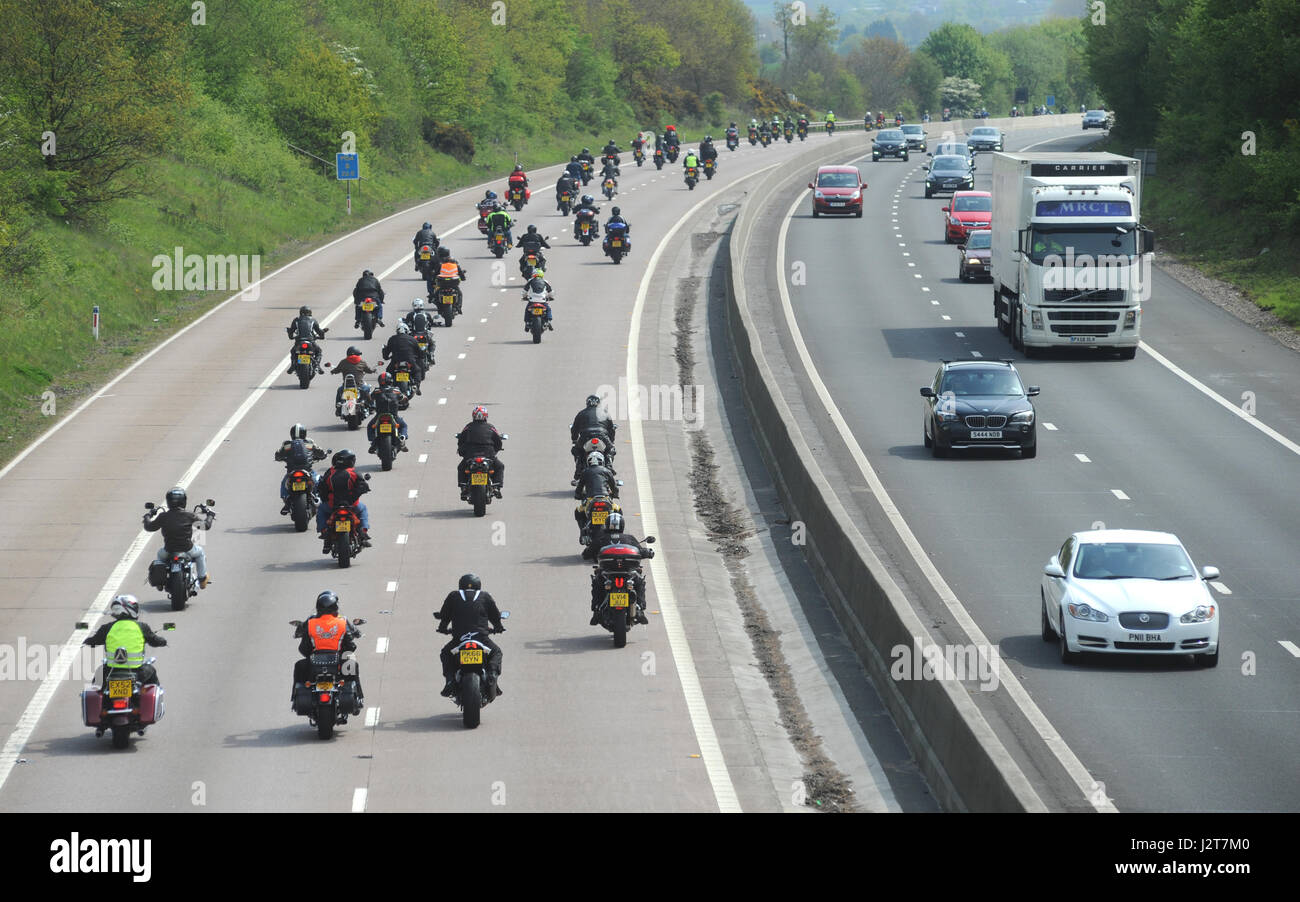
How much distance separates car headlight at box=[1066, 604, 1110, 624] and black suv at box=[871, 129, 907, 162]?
86.5m


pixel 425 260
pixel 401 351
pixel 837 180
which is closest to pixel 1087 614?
pixel 401 351

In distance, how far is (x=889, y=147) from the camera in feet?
342

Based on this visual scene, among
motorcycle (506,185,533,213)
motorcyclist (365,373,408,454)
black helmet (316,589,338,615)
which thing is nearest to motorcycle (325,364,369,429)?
motorcyclist (365,373,408,454)

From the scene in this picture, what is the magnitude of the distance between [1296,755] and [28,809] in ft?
34.3

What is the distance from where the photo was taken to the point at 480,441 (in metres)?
26.8

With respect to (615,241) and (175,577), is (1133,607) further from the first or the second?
(615,241)

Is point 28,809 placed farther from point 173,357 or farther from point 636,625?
point 173,357

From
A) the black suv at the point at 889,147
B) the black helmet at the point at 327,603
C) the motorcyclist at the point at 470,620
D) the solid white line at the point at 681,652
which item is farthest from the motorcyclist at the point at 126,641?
the black suv at the point at 889,147

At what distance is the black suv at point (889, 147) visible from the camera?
341ft

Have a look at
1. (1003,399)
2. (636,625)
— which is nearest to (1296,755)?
(636,625)

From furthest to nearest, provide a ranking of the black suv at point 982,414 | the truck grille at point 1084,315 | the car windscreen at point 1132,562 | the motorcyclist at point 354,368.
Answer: the truck grille at point 1084,315, the motorcyclist at point 354,368, the black suv at point 982,414, the car windscreen at point 1132,562

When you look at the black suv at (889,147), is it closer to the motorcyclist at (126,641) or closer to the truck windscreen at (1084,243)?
the truck windscreen at (1084,243)

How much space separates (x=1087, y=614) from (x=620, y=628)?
4896 mm

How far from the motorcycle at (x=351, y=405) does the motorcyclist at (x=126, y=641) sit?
16516mm
